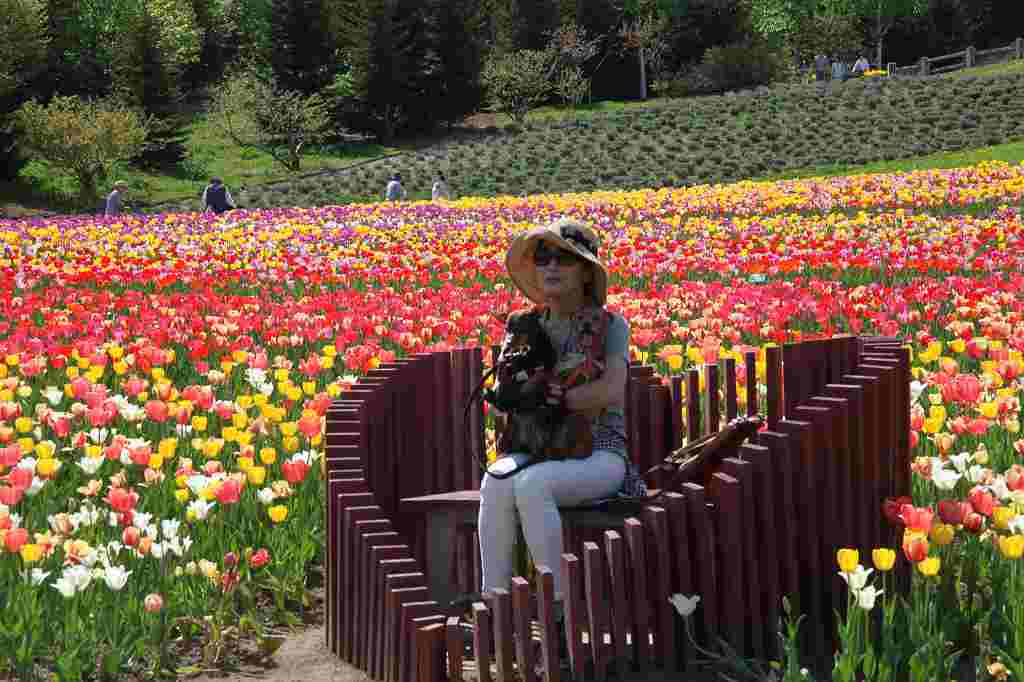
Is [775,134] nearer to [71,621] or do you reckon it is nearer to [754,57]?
[754,57]

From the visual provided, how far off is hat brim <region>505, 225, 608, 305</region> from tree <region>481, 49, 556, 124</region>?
5203cm

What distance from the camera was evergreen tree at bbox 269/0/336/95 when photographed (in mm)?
56469

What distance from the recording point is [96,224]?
67.6ft

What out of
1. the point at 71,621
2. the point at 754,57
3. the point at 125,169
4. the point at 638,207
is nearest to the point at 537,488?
the point at 71,621

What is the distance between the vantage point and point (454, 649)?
3100 millimetres

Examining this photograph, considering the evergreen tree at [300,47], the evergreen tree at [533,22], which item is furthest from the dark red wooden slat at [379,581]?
the evergreen tree at [533,22]

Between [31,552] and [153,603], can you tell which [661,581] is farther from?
[31,552]

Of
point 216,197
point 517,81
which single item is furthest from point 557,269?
point 517,81

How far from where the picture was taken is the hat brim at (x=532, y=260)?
4.16 m

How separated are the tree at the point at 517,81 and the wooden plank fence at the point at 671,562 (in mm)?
52671

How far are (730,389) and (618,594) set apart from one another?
1801mm

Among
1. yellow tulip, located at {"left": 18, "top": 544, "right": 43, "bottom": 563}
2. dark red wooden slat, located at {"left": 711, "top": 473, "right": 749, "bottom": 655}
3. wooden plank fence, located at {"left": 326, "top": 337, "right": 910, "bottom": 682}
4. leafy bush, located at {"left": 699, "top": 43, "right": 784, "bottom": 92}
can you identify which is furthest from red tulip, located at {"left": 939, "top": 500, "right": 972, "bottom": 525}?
leafy bush, located at {"left": 699, "top": 43, "right": 784, "bottom": 92}

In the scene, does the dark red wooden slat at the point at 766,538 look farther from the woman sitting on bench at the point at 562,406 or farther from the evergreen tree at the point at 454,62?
the evergreen tree at the point at 454,62

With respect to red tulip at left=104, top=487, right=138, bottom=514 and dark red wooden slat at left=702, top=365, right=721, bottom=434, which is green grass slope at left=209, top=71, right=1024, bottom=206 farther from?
red tulip at left=104, top=487, right=138, bottom=514
